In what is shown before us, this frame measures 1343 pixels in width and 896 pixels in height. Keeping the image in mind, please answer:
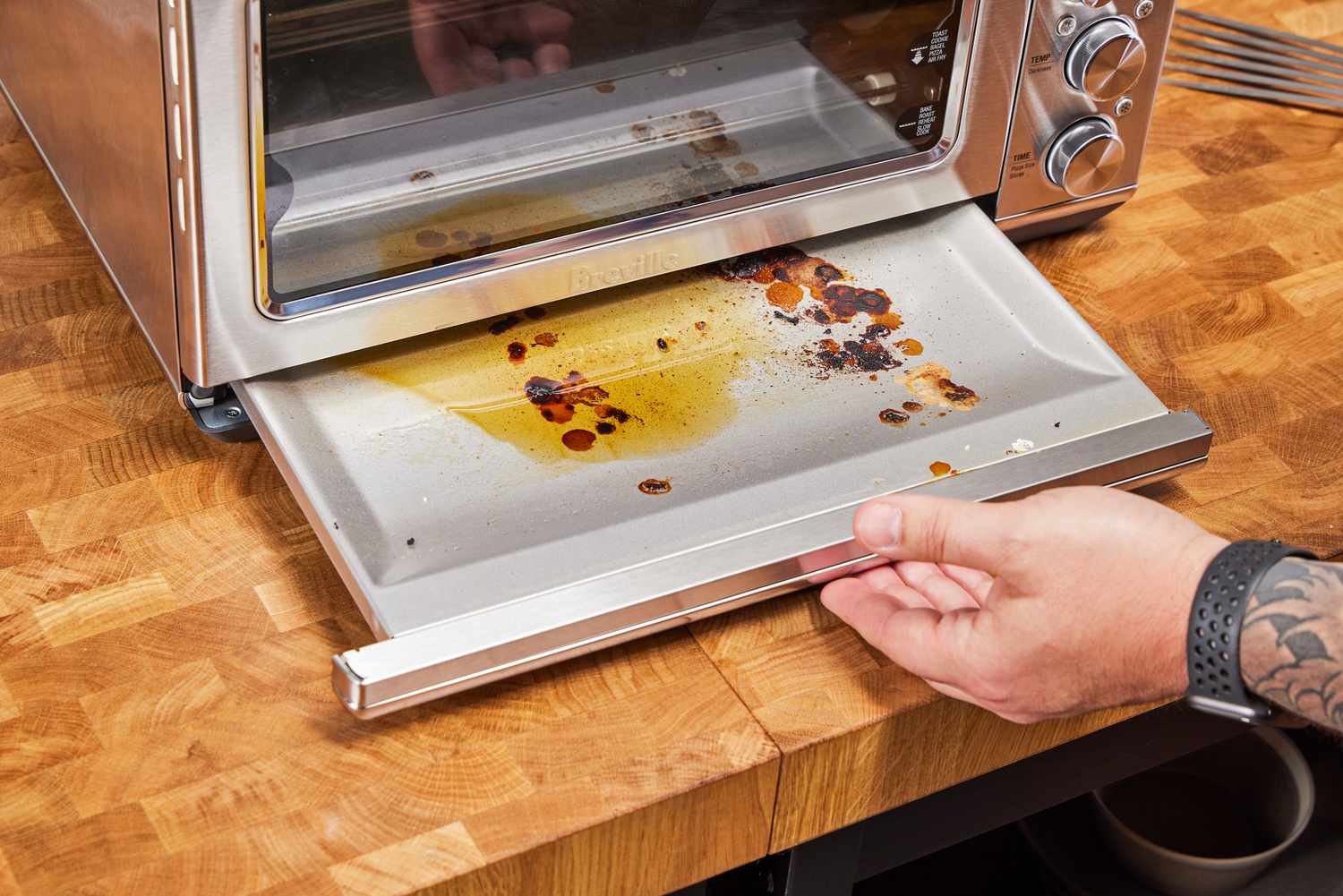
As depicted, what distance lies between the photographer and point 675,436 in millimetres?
721

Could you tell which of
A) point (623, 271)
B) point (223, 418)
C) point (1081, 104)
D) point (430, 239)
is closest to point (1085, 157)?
point (1081, 104)

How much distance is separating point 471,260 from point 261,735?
0.26m

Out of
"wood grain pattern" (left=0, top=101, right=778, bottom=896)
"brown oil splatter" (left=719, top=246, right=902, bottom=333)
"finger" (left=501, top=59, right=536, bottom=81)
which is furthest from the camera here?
"brown oil splatter" (left=719, top=246, right=902, bottom=333)

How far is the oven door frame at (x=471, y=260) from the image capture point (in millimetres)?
599

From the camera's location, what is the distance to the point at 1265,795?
3.51 ft

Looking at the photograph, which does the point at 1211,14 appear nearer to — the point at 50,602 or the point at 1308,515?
the point at 1308,515

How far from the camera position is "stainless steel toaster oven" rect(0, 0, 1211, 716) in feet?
2.07

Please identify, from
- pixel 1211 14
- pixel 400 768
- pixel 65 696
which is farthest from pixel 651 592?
pixel 1211 14

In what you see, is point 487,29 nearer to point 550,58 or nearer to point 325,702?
point 550,58

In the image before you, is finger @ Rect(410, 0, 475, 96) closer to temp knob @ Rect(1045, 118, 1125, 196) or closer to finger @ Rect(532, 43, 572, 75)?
finger @ Rect(532, 43, 572, 75)

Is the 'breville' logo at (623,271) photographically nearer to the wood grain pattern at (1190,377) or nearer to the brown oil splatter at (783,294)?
the brown oil splatter at (783,294)

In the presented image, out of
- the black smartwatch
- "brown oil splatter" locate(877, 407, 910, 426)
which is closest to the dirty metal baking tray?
"brown oil splatter" locate(877, 407, 910, 426)

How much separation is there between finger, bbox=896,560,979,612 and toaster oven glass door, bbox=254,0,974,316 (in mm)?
238

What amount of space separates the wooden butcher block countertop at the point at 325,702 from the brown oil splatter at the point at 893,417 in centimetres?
11
